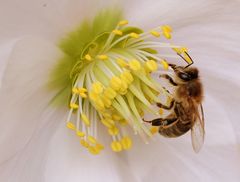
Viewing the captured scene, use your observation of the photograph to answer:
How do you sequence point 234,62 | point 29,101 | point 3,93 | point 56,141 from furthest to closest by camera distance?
1. point 234,62
2. point 56,141
3. point 29,101
4. point 3,93

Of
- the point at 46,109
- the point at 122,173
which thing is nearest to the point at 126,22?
the point at 46,109

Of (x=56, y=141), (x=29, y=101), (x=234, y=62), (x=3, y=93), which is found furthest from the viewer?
(x=234, y=62)

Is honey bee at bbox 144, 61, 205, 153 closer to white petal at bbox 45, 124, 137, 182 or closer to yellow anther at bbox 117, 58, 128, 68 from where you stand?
yellow anther at bbox 117, 58, 128, 68

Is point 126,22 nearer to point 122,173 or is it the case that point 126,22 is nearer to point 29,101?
point 29,101

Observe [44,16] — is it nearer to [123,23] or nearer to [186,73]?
[123,23]

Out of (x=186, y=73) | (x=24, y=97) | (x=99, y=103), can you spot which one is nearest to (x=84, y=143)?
(x=99, y=103)

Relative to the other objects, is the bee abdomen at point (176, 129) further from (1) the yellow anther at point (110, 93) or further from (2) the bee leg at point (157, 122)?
(1) the yellow anther at point (110, 93)

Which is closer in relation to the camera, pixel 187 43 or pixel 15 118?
pixel 15 118
